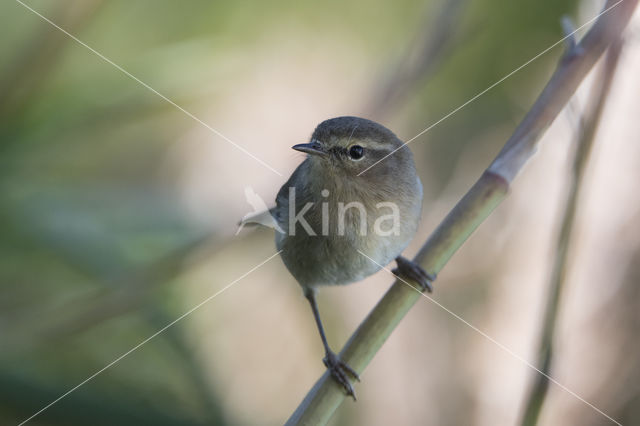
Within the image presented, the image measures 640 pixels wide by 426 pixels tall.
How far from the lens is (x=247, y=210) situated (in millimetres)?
2361

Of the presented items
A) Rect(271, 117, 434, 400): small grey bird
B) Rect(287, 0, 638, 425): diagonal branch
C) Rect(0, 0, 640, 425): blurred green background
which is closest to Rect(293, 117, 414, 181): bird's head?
Rect(271, 117, 434, 400): small grey bird

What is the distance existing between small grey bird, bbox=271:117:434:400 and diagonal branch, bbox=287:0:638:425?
0.46 m

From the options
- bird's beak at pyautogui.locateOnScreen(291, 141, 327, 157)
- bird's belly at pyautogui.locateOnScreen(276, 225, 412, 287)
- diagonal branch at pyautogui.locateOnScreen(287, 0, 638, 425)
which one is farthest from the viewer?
bird's belly at pyautogui.locateOnScreen(276, 225, 412, 287)

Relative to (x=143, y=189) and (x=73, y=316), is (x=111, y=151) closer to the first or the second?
(x=143, y=189)

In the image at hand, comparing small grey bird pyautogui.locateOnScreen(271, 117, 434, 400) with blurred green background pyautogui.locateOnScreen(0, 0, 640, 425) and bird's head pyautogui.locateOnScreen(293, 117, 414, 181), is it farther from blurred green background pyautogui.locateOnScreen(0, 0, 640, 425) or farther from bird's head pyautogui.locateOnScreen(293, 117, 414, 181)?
blurred green background pyautogui.locateOnScreen(0, 0, 640, 425)

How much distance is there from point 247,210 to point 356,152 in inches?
28.9

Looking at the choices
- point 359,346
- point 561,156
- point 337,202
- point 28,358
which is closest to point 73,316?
point 28,358

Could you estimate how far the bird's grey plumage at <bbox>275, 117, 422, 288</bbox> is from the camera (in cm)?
174

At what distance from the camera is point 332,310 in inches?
113

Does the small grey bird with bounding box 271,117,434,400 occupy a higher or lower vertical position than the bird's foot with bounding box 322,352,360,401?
higher

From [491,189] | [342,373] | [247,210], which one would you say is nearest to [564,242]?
[491,189]

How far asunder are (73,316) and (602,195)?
87.8 inches

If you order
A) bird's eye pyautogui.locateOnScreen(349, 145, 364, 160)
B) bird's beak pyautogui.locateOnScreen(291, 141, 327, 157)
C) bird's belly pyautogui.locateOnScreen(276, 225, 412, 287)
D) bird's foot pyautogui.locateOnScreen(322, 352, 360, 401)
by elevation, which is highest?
bird's eye pyautogui.locateOnScreen(349, 145, 364, 160)

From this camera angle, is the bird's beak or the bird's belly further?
the bird's belly
